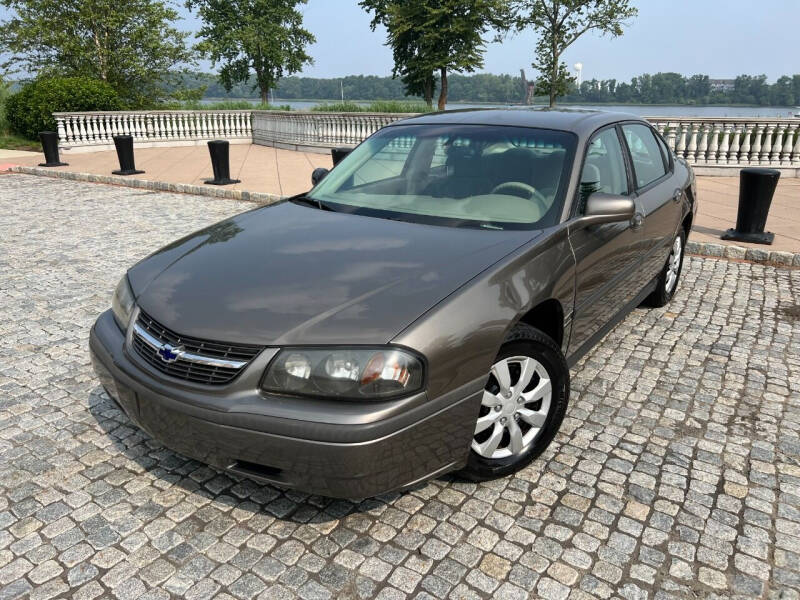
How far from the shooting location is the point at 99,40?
26625mm

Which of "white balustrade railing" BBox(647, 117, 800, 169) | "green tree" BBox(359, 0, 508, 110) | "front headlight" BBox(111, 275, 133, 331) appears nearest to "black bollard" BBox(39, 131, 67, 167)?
"white balustrade railing" BBox(647, 117, 800, 169)

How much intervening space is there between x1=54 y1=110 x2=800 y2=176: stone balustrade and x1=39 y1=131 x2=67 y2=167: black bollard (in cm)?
348

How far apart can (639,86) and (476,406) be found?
3091 inches

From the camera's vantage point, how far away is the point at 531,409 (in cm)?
302

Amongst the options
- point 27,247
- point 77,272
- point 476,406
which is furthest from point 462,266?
point 27,247

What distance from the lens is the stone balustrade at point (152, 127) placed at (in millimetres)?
19266

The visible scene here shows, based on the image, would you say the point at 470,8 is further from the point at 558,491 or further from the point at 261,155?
the point at 558,491

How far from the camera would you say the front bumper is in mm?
2223

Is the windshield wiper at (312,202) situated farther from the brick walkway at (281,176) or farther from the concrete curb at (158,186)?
the concrete curb at (158,186)

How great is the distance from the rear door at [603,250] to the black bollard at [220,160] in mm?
9762

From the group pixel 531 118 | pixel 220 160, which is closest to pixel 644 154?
pixel 531 118

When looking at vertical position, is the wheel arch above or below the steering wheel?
below

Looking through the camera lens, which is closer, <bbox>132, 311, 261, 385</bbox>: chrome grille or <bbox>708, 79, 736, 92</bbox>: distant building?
<bbox>132, 311, 261, 385</bbox>: chrome grille

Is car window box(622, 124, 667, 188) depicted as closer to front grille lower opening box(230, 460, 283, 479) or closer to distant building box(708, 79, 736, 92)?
front grille lower opening box(230, 460, 283, 479)
